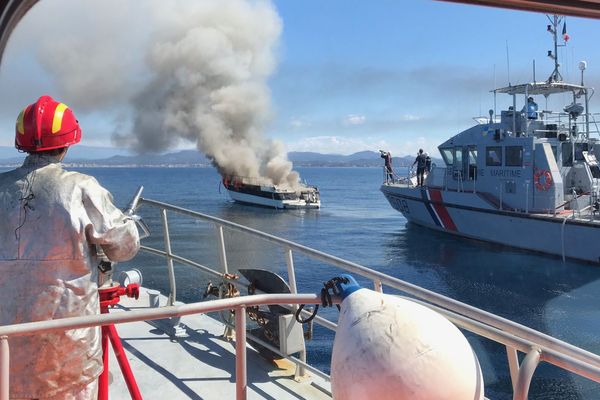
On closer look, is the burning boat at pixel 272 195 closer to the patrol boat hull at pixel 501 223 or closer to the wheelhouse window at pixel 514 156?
the patrol boat hull at pixel 501 223

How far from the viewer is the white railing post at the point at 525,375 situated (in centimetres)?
139

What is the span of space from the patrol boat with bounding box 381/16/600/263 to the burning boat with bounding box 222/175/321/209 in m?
17.7

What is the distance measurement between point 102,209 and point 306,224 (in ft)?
96.3

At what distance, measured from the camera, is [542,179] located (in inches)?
707

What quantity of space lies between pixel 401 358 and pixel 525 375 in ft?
1.12

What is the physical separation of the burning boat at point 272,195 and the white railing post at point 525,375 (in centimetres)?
3710

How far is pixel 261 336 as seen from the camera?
3320 mm

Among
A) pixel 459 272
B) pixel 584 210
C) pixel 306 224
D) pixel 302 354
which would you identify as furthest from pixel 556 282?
pixel 306 224

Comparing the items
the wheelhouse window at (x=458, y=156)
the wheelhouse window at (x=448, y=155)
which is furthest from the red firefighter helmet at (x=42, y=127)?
the wheelhouse window at (x=448, y=155)

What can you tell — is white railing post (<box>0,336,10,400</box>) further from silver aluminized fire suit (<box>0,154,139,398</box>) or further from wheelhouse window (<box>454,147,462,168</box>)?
wheelhouse window (<box>454,147,462,168</box>)

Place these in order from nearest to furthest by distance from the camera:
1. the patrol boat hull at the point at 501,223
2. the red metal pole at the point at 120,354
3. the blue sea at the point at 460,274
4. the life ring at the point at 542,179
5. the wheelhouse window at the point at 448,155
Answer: the red metal pole at the point at 120,354, the blue sea at the point at 460,274, the patrol boat hull at the point at 501,223, the life ring at the point at 542,179, the wheelhouse window at the point at 448,155

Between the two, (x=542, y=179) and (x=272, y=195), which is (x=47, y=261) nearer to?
(x=542, y=179)

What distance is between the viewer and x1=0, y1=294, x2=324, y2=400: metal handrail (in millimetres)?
1463

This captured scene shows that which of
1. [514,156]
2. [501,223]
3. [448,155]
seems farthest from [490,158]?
[501,223]
